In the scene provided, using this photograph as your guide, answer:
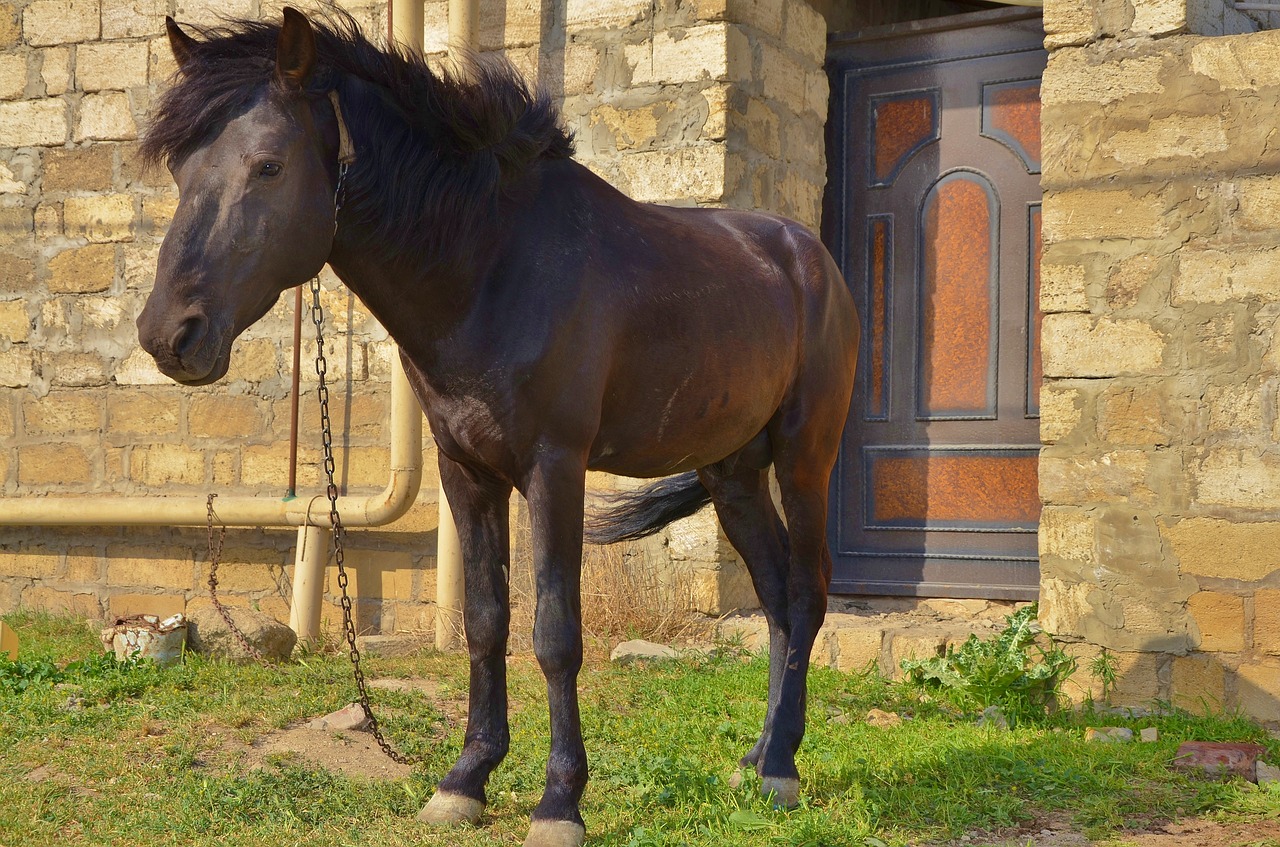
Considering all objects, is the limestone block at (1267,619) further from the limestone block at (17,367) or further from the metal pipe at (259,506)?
the limestone block at (17,367)

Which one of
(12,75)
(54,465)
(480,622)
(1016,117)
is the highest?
(12,75)

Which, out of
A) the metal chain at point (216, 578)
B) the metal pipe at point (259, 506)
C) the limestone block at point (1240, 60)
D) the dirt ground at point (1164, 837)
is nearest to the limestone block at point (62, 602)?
the metal pipe at point (259, 506)

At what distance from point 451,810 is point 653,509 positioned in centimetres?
138

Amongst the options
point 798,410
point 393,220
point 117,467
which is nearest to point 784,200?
point 798,410

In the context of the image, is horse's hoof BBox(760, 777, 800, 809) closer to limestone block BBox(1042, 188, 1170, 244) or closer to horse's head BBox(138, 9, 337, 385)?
horse's head BBox(138, 9, 337, 385)

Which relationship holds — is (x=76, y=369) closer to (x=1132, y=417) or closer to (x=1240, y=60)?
(x=1132, y=417)

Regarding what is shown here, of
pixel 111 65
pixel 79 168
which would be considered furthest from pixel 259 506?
pixel 111 65

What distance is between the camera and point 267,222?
2783 millimetres

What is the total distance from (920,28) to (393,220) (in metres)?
4.28

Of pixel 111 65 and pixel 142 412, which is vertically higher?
pixel 111 65

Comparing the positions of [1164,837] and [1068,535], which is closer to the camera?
[1164,837]

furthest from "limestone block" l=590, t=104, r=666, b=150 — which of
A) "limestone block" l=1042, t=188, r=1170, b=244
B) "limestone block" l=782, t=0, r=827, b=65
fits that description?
"limestone block" l=1042, t=188, r=1170, b=244

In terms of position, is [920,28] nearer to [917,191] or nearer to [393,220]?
[917,191]

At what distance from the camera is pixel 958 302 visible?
248 inches
